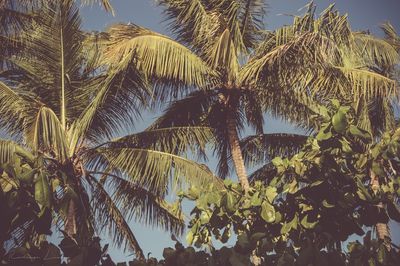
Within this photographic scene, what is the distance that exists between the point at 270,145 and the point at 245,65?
207cm

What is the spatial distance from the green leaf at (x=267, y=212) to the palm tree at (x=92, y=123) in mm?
3638

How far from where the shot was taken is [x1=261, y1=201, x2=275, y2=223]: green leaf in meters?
3.17

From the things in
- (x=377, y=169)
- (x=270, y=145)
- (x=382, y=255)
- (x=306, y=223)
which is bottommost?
(x=382, y=255)

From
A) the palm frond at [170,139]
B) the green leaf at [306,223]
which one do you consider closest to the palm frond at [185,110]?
the palm frond at [170,139]

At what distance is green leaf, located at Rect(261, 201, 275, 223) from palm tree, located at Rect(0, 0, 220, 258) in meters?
3.64

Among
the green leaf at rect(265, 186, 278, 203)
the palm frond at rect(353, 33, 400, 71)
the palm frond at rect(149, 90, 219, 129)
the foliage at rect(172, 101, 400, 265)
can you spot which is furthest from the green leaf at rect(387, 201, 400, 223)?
the palm frond at rect(353, 33, 400, 71)

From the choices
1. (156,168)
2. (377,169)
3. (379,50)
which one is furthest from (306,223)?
(379,50)

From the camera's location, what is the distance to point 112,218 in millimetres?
7832

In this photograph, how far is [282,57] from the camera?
24.0 ft

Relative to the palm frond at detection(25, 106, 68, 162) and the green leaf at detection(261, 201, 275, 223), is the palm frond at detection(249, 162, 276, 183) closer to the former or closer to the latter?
the palm frond at detection(25, 106, 68, 162)

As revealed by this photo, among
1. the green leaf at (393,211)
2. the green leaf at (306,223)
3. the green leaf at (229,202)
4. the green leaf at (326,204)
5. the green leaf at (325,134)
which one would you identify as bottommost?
the green leaf at (306,223)

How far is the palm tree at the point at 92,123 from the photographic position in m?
6.88

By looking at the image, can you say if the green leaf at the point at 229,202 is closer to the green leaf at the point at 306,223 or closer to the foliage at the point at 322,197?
the foliage at the point at 322,197

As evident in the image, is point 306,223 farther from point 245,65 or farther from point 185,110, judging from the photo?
point 185,110
